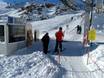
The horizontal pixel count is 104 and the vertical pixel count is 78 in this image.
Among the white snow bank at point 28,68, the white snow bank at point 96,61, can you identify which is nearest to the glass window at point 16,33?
the white snow bank at point 28,68

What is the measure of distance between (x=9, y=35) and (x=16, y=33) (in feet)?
5.79

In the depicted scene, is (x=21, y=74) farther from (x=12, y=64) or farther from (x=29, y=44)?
(x=29, y=44)

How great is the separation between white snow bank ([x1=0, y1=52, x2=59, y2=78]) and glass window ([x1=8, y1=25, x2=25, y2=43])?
494 cm

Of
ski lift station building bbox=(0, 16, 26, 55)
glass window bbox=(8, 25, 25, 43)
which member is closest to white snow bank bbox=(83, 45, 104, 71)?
ski lift station building bbox=(0, 16, 26, 55)

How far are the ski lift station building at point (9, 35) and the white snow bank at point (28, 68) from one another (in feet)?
13.8

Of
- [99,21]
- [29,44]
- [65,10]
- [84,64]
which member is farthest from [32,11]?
[84,64]

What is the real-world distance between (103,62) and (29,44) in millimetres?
12902

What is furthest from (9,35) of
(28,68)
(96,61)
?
(28,68)

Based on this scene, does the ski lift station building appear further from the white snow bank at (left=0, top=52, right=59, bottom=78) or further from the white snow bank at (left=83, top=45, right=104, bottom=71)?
the white snow bank at (left=83, top=45, right=104, bottom=71)

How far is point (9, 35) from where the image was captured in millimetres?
24531

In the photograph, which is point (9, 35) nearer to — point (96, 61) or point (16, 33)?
point (16, 33)

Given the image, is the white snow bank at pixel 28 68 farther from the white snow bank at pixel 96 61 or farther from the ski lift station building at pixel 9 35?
the ski lift station building at pixel 9 35

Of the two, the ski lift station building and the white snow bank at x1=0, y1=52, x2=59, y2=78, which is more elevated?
the ski lift station building

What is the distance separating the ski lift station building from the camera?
79.2 ft
